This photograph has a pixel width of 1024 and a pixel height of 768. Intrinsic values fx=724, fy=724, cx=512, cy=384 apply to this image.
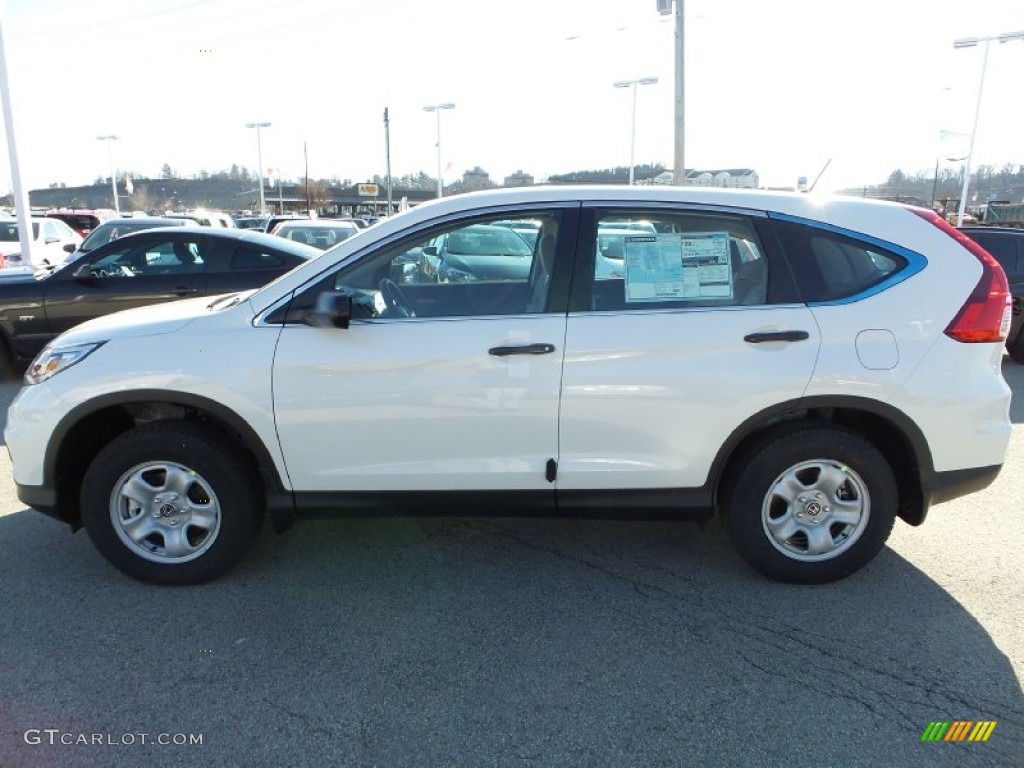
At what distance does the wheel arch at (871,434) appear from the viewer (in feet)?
10.6

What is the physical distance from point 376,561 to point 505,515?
0.79 metres

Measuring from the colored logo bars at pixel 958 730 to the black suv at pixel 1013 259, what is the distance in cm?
792

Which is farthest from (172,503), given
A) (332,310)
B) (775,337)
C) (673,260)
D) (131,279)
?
(131,279)

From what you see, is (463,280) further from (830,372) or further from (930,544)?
(930,544)

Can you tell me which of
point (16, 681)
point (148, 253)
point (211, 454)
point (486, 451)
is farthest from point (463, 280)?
point (148, 253)

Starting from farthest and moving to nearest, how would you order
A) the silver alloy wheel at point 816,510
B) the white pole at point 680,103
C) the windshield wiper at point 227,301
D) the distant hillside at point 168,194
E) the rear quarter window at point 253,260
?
the distant hillside at point 168,194, the white pole at point 680,103, the rear quarter window at point 253,260, the windshield wiper at point 227,301, the silver alloy wheel at point 816,510

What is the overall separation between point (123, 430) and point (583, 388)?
2.39 m

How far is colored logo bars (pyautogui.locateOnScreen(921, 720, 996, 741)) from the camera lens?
2475mm

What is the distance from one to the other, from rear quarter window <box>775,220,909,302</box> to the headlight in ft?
10.5

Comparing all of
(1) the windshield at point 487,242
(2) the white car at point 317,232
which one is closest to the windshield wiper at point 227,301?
(1) the windshield at point 487,242

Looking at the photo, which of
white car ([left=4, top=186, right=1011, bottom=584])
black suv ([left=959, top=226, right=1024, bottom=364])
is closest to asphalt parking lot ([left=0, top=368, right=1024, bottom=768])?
white car ([left=4, top=186, right=1011, bottom=584])

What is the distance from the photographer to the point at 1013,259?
893cm

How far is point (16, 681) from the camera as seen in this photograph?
109 inches

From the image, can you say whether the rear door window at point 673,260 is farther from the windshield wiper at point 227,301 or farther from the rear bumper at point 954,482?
the windshield wiper at point 227,301
